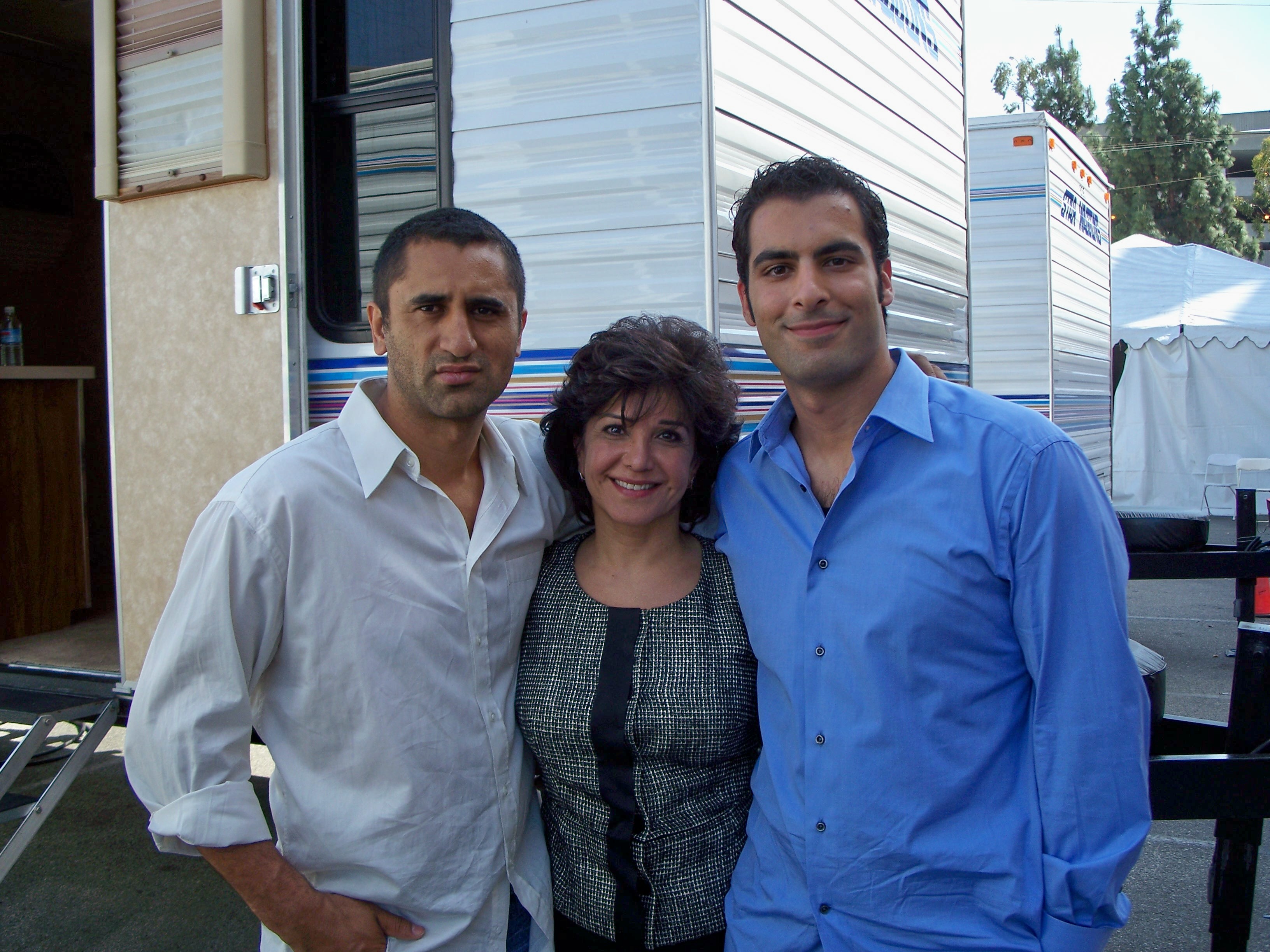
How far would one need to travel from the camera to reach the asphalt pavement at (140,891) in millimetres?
3111

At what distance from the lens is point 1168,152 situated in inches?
1062

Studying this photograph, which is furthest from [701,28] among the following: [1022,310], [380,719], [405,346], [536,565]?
[1022,310]

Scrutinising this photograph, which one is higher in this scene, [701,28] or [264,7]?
[264,7]

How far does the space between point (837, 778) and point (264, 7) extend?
2581 mm

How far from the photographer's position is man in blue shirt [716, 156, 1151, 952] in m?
1.38

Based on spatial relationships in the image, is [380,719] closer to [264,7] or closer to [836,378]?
[836,378]

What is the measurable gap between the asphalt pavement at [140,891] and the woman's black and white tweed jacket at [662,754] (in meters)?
1.91

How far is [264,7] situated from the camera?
9.04 ft

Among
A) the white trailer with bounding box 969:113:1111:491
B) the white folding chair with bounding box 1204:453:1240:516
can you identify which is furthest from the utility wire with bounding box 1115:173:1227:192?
the white trailer with bounding box 969:113:1111:491

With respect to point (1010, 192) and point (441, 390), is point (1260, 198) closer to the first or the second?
point (1010, 192)

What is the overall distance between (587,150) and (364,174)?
0.80m

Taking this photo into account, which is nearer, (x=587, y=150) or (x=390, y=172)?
(x=587, y=150)

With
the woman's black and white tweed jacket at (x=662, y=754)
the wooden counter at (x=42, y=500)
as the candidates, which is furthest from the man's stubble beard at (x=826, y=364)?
the wooden counter at (x=42, y=500)

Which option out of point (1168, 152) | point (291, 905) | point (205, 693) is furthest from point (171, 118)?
point (1168, 152)
